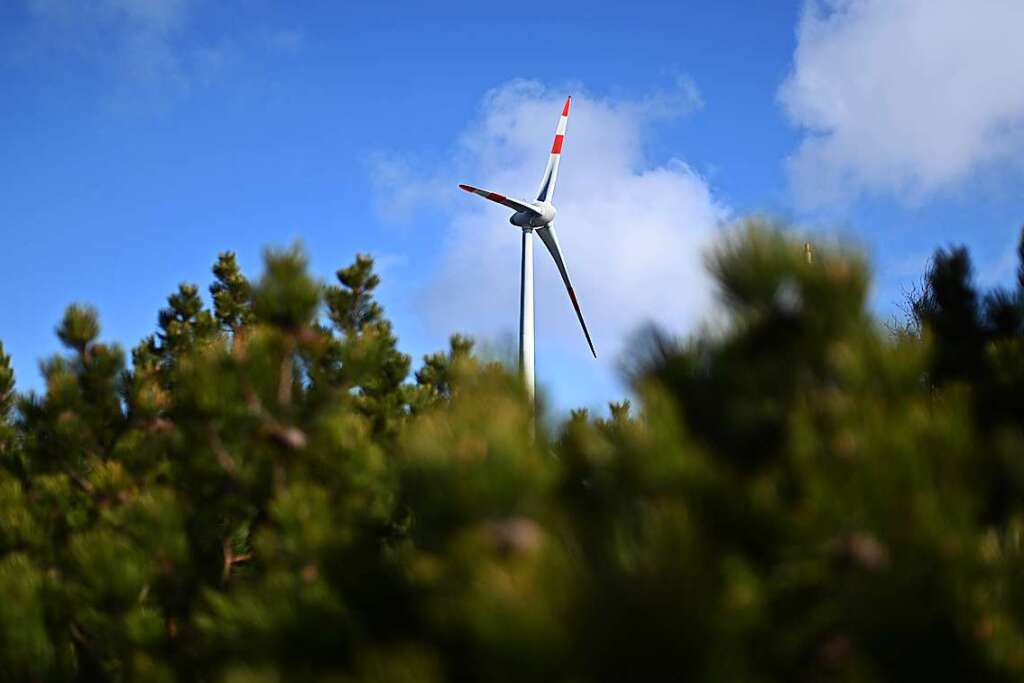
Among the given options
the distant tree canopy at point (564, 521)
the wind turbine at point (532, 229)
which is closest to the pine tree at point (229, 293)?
the wind turbine at point (532, 229)

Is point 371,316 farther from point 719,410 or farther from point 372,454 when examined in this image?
point 719,410

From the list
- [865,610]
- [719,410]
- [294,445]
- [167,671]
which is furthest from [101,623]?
[865,610]

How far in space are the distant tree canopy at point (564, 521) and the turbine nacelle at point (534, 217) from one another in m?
20.7

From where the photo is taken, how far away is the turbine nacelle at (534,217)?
1016 inches

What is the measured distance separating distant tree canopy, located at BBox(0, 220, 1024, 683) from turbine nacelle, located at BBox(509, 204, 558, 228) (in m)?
20.7

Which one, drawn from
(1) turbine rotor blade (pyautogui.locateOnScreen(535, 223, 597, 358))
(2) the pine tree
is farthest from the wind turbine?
(2) the pine tree

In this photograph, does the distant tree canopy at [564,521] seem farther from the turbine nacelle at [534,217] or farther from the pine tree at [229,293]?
the turbine nacelle at [534,217]

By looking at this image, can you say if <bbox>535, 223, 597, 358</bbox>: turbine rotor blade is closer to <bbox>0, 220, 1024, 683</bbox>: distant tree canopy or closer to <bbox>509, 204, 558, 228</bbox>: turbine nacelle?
<bbox>509, 204, 558, 228</bbox>: turbine nacelle

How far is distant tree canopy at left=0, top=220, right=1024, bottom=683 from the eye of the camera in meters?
3.14

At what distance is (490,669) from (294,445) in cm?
189

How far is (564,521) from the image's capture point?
3.49 meters

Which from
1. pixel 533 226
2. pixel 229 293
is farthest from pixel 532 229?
pixel 229 293

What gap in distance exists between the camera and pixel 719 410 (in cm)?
393

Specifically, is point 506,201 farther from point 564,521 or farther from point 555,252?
point 564,521
